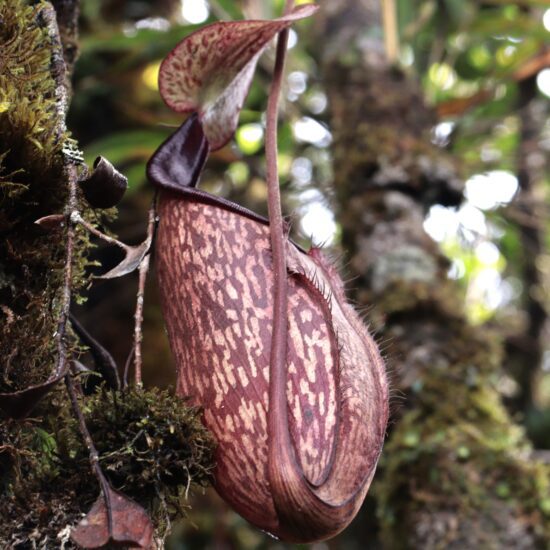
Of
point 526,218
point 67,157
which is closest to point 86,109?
point 526,218

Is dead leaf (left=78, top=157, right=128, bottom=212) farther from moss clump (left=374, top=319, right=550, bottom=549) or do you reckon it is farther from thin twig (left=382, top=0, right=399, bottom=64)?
thin twig (left=382, top=0, right=399, bottom=64)

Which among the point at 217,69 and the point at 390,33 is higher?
the point at 217,69

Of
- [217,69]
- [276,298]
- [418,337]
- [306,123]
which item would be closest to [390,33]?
[306,123]

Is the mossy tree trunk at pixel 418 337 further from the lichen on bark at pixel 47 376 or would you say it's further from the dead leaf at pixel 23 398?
the dead leaf at pixel 23 398

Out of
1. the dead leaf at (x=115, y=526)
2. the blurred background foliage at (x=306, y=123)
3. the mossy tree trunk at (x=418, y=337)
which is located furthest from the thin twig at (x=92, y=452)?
the blurred background foliage at (x=306, y=123)

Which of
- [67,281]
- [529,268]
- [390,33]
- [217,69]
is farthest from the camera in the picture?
[529,268]

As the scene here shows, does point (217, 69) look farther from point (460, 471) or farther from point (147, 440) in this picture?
point (460, 471)

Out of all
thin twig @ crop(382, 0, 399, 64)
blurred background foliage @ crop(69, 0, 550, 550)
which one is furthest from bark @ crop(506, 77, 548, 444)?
thin twig @ crop(382, 0, 399, 64)
